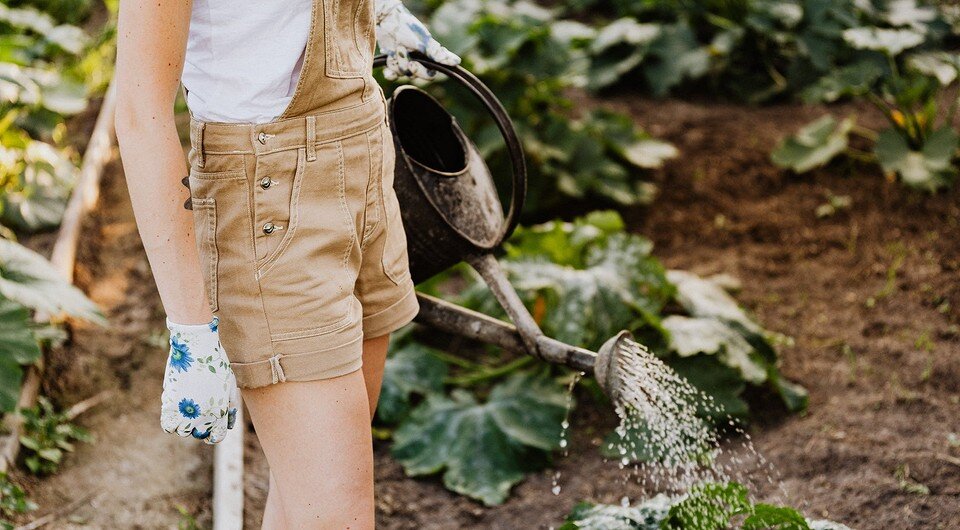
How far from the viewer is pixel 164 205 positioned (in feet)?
4.44

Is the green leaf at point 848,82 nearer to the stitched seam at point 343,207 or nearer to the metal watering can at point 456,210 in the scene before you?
the metal watering can at point 456,210

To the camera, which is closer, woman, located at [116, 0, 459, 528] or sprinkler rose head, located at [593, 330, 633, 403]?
woman, located at [116, 0, 459, 528]

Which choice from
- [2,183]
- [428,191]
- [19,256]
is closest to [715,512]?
[428,191]

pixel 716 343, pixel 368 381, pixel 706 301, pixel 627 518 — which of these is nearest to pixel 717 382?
pixel 716 343

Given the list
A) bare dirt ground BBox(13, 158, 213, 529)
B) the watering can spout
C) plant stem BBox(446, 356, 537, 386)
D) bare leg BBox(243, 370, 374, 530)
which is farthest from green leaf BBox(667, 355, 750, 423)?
bare leg BBox(243, 370, 374, 530)

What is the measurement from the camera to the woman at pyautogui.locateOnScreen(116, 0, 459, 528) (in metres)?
1.36

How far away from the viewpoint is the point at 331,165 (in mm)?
1497

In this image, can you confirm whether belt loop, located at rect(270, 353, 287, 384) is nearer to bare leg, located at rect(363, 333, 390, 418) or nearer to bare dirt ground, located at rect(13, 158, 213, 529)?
bare leg, located at rect(363, 333, 390, 418)

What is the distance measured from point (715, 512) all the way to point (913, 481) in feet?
2.31

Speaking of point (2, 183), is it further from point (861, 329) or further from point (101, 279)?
point (861, 329)

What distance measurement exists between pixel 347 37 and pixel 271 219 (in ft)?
0.97

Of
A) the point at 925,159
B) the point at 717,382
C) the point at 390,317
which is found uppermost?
the point at 390,317

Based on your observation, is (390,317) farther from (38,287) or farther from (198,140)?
(38,287)

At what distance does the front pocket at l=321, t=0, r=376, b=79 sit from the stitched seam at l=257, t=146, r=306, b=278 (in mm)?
146
